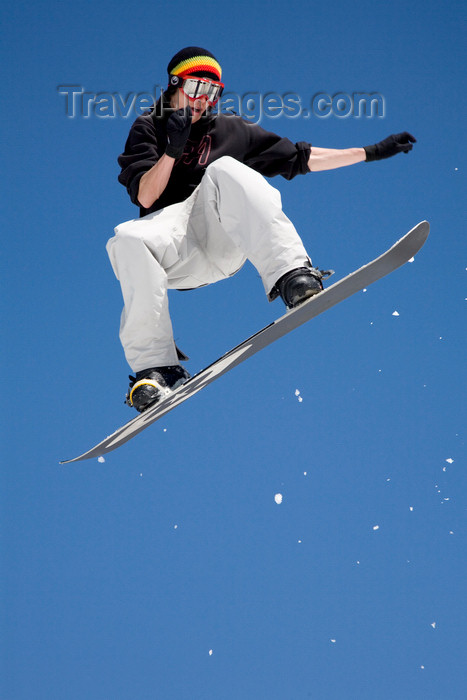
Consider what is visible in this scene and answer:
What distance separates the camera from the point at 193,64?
9.72 feet

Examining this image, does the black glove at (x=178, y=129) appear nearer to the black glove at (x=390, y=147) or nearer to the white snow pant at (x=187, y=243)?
the white snow pant at (x=187, y=243)

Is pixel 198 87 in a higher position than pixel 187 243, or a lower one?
higher

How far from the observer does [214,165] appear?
113 inches

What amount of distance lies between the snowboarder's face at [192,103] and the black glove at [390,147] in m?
0.66

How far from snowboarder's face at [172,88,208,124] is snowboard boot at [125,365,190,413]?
89 cm

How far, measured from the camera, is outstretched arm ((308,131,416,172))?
3225 mm

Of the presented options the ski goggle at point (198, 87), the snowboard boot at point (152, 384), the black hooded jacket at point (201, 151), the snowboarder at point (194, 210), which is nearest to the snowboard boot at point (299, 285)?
the snowboarder at point (194, 210)

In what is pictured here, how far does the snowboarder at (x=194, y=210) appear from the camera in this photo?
272cm

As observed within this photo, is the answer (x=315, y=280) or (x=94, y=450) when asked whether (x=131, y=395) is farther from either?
(x=315, y=280)

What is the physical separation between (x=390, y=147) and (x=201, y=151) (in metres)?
0.72

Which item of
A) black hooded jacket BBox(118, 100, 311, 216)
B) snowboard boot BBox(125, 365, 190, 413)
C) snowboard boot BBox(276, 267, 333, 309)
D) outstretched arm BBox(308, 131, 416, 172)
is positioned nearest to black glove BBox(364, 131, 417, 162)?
outstretched arm BBox(308, 131, 416, 172)

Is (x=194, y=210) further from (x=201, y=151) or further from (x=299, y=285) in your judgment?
(x=299, y=285)

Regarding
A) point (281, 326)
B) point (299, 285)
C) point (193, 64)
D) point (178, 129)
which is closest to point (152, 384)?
point (281, 326)

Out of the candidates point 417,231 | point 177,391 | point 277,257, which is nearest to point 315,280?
point 277,257
